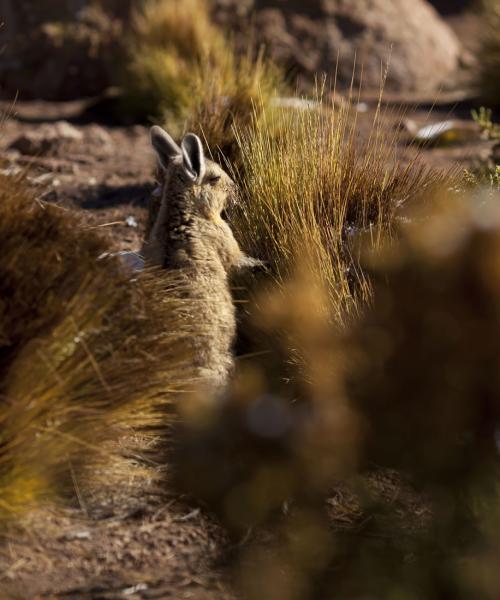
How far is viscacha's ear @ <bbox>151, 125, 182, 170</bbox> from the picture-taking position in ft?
17.8

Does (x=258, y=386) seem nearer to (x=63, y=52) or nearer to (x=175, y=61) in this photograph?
(x=175, y=61)

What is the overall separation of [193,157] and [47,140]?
4.44 meters

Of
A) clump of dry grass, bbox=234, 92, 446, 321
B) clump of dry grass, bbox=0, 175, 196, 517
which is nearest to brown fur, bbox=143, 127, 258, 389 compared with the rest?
clump of dry grass, bbox=234, 92, 446, 321

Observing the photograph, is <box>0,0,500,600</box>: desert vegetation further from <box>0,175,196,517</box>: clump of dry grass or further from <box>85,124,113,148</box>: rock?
→ <box>85,124,113,148</box>: rock

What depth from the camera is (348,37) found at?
12.5 meters

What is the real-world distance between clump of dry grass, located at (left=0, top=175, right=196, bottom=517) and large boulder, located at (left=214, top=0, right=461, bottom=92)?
8385 millimetres

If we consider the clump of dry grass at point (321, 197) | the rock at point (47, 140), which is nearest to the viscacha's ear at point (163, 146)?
the clump of dry grass at point (321, 197)

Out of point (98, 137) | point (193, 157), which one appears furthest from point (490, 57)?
point (193, 157)

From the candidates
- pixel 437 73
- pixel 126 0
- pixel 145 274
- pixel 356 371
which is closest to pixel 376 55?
pixel 437 73

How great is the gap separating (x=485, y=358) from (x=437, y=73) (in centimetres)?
1068

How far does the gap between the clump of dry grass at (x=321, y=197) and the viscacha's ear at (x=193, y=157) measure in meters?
0.38

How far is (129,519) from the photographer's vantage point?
3875 millimetres

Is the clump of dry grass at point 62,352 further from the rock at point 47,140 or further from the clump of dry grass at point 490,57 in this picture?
the clump of dry grass at point 490,57

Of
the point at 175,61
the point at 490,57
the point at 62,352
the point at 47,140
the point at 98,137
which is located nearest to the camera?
the point at 62,352
